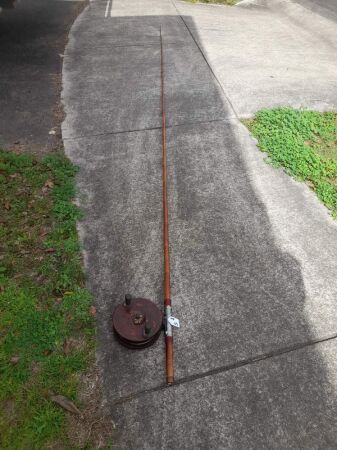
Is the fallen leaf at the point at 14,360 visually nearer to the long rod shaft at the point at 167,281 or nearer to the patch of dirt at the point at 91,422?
the patch of dirt at the point at 91,422

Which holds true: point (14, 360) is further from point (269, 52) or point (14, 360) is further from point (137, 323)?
point (269, 52)

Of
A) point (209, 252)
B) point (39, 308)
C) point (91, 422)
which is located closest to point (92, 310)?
point (39, 308)

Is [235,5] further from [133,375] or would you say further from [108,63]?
[133,375]

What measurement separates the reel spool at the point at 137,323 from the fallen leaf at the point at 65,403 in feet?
2.50

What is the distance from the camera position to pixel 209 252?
475cm

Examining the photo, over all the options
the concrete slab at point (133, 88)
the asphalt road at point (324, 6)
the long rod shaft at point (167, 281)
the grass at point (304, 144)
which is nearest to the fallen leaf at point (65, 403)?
the long rod shaft at point (167, 281)

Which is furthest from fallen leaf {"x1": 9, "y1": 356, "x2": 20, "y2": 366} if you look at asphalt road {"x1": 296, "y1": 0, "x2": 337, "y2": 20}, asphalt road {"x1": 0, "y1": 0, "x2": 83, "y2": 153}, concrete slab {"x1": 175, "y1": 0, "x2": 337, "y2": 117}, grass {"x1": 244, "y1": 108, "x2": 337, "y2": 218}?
asphalt road {"x1": 296, "y1": 0, "x2": 337, "y2": 20}

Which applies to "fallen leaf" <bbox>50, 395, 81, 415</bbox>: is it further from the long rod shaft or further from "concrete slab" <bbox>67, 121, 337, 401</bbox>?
the long rod shaft

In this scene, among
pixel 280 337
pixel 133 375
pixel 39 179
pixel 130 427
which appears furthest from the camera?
pixel 39 179

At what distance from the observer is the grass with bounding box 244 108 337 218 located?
6.04m

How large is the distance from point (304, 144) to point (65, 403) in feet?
20.6

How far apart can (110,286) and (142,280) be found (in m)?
0.42

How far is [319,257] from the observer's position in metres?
4.80

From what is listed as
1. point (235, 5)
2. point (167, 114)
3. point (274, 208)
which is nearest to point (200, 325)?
point (274, 208)
